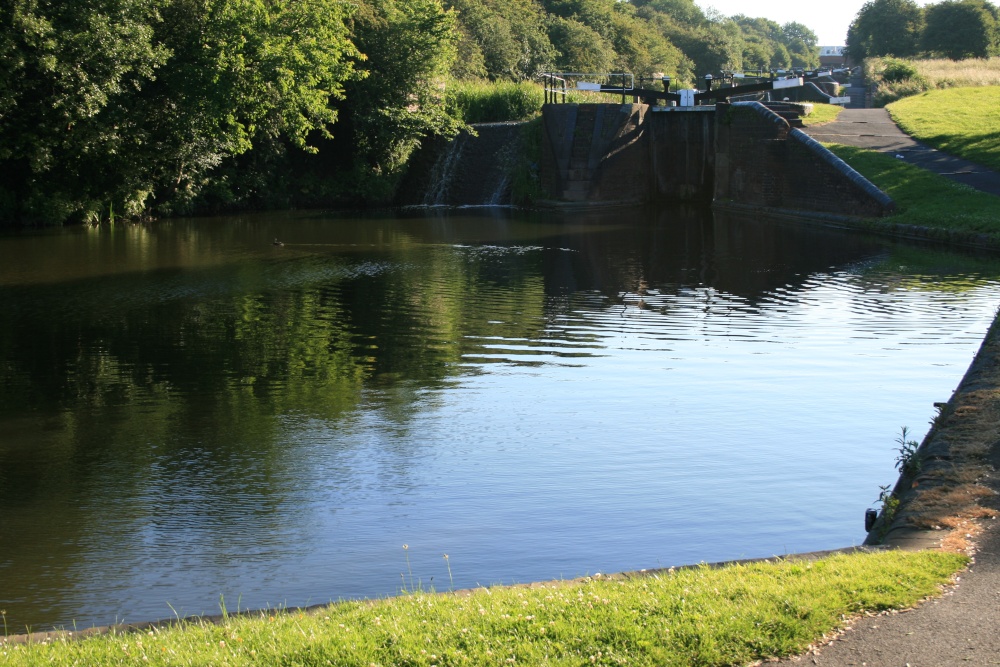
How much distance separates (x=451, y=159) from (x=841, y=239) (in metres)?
17.5

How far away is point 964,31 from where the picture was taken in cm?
7444

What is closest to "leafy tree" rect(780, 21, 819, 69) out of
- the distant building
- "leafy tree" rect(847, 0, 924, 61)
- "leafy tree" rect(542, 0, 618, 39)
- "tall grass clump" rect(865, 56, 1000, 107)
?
the distant building

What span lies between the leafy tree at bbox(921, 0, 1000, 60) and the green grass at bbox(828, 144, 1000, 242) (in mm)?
51186

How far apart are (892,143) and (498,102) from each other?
15.9 metres

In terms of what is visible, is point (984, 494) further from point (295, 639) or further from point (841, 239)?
point (841, 239)

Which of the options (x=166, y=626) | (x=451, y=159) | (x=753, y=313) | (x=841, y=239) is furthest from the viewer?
(x=451, y=159)

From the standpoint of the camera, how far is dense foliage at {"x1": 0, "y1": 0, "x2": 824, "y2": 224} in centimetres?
2622

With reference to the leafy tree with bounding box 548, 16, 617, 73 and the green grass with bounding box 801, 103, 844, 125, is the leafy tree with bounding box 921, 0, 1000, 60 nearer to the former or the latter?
the leafy tree with bounding box 548, 16, 617, 73

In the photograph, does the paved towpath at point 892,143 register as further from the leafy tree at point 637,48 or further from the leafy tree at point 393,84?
the leafy tree at point 637,48

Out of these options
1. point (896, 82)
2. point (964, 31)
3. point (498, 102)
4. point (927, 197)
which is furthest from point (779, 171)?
point (964, 31)

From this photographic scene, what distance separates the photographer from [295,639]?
4277mm

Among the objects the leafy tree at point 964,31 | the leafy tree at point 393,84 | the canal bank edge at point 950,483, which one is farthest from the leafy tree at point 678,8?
the canal bank edge at point 950,483

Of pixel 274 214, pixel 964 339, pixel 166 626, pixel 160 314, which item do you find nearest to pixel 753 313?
pixel 964 339

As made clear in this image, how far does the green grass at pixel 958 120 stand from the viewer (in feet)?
94.3
